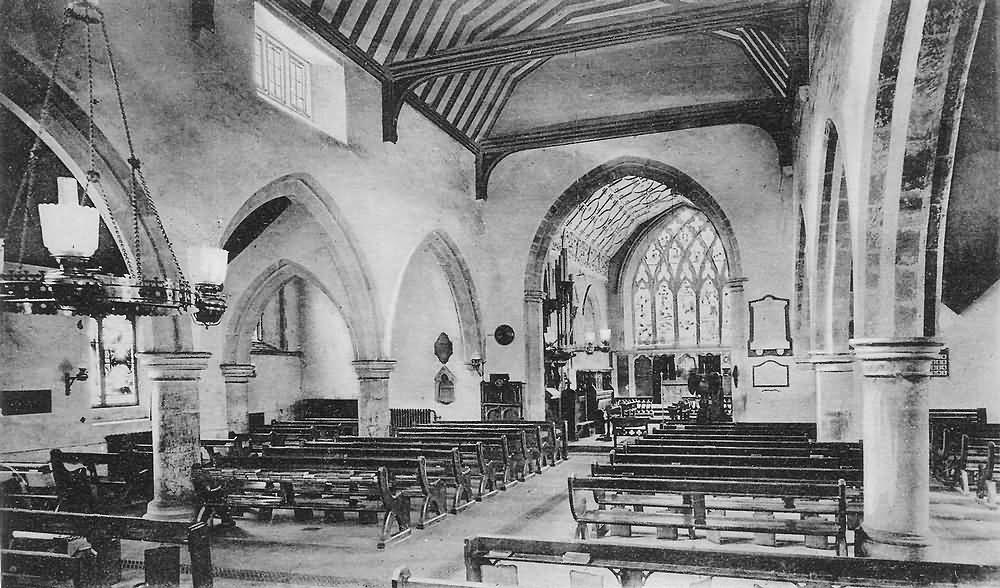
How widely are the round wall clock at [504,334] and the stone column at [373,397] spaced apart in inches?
174

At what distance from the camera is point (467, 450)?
383 inches

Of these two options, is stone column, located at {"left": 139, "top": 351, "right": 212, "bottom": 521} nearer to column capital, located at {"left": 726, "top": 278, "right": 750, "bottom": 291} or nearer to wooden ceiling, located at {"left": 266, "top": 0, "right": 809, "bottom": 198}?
wooden ceiling, located at {"left": 266, "top": 0, "right": 809, "bottom": 198}

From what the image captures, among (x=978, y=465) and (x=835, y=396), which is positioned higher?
(x=835, y=396)

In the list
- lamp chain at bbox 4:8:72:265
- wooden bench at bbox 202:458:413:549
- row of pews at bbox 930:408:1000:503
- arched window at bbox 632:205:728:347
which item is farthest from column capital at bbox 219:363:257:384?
arched window at bbox 632:205:728:347

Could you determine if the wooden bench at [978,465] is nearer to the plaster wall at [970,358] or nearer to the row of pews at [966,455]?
the row of pews at [966,455]

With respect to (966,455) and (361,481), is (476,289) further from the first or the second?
(966,455)

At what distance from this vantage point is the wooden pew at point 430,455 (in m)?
8.66

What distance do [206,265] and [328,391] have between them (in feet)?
43.7

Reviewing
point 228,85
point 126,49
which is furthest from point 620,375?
point 126,49

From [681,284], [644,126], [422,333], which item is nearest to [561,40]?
[644,126]

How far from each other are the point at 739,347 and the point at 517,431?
5302 mm

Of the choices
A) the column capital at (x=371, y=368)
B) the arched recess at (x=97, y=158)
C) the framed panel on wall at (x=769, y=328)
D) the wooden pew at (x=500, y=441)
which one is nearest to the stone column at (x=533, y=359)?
the framed panel on wall at (x=769, y=328)

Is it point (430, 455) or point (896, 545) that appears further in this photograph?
point (430, 455)

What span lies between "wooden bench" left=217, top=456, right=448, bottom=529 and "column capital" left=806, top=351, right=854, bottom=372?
5171 mm
